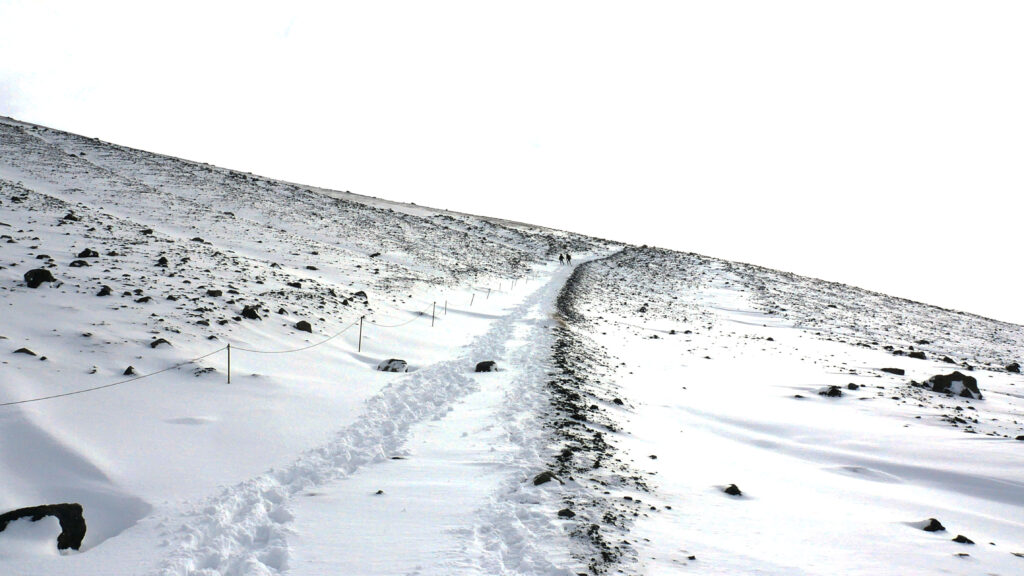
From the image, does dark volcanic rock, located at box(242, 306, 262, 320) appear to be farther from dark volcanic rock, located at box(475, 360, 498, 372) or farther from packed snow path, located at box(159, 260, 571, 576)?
dark volcanic rock, located at box(475, 360, 498, 372)

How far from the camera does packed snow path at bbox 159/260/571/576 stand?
219 inches

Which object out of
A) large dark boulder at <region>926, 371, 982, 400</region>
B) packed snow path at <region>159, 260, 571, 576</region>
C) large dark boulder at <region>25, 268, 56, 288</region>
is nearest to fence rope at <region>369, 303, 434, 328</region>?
packed snow path at <region>159, 260, 571, 576</region>

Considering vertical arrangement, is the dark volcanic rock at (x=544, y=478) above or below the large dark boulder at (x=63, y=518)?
above

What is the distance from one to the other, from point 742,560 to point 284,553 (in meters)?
5.21

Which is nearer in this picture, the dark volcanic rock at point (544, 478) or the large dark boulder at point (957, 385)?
the dark volcanic rock at point (544, 478)

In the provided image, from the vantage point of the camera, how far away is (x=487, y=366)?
14125 mm

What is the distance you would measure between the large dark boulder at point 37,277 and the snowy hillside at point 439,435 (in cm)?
28

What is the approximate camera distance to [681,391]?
46.7 ft

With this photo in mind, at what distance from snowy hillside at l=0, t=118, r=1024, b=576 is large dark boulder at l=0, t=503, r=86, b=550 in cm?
10

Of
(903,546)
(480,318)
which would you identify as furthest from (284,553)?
(480,318)

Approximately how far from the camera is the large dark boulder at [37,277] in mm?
13508

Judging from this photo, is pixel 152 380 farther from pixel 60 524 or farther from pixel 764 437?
pixel 764 437

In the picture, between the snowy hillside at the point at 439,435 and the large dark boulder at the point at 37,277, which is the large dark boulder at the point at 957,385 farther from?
the large dark boulder at the point at 37,277

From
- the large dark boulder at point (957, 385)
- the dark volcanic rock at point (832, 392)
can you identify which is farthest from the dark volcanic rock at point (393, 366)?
the large dark boulder at point (957, 385)
